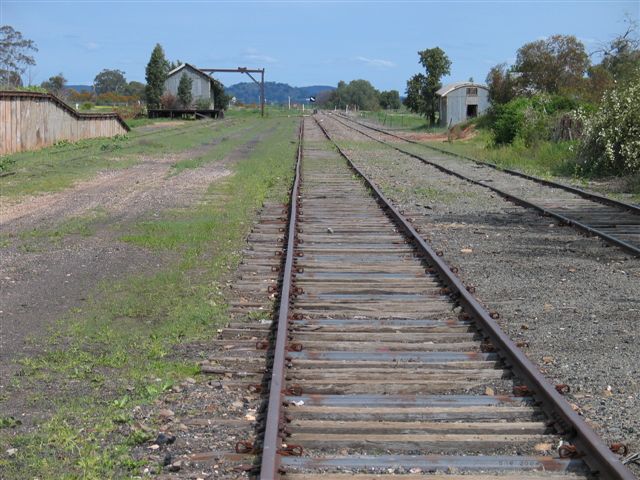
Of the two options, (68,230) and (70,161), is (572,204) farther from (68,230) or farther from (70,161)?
(70,161)

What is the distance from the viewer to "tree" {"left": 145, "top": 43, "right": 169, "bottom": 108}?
293 ft

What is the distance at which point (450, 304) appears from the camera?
28.0 ft

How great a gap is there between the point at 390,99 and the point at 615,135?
170m

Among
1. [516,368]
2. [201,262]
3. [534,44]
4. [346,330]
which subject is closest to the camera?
[516,368]

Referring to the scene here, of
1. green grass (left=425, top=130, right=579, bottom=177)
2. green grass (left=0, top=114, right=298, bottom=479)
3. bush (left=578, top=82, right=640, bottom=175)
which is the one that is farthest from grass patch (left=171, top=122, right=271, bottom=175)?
green grass (left=0, top=114, right=298, bottom=479)

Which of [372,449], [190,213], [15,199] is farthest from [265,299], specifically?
[15,199]

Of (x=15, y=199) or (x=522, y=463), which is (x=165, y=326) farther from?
(x=15, y=199)

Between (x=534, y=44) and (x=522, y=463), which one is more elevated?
(x=534, y=44)

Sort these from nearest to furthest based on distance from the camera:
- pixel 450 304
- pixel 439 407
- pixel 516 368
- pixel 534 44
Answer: pixel 439 407 < pixel 516 368 < pixel 450 304 < pixel 534 44

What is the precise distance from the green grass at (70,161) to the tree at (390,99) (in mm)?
146933

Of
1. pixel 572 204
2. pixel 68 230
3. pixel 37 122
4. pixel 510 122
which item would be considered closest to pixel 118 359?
pixel 68 230

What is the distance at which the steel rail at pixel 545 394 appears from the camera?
4.75 meters

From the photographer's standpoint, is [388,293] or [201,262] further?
[201,262]

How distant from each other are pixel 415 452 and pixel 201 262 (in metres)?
6.44
